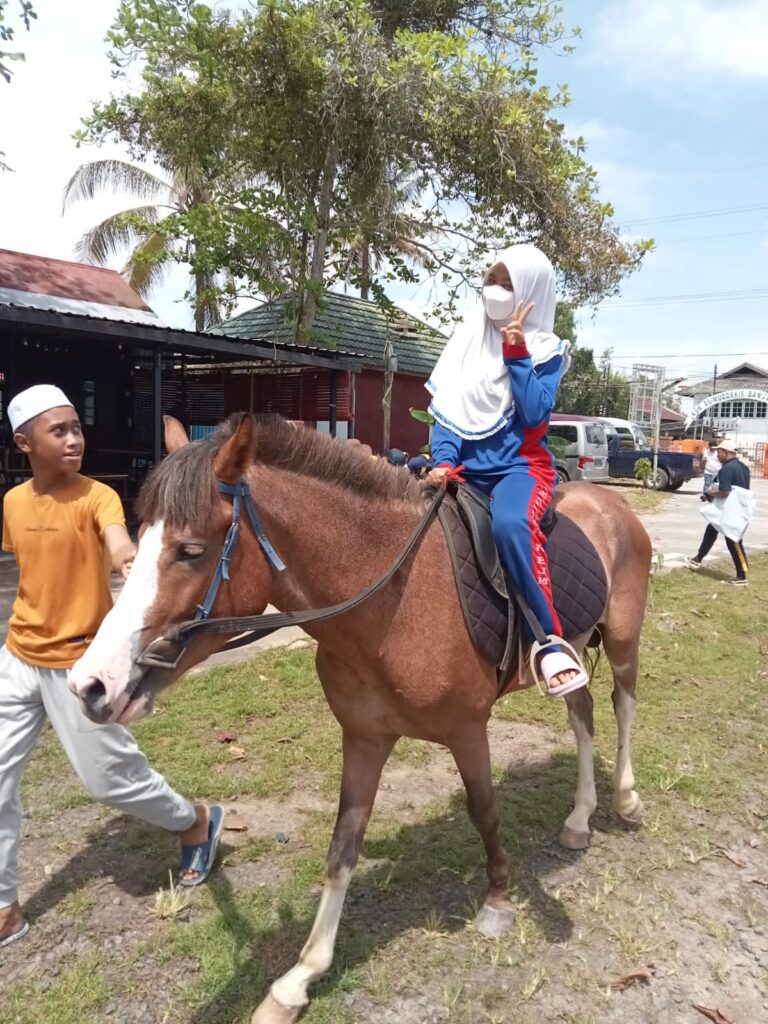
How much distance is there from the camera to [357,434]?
1644 cm

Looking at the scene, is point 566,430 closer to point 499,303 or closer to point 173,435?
point 499,303

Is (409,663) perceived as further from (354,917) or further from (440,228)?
(440,228)

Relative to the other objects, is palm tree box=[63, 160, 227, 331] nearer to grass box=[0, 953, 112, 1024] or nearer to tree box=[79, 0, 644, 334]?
tree box=[79, 0, 644, 334]

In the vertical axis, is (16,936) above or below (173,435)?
below

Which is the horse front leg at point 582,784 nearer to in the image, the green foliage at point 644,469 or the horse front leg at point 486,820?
the horse front leg at point 486,820

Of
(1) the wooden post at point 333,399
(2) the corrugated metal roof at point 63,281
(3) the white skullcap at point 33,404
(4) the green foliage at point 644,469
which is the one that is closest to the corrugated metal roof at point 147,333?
(1) the wooden post at point 333,399

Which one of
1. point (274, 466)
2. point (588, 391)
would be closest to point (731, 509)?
point (274, 466)

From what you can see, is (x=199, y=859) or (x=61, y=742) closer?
(x=61, y=742)

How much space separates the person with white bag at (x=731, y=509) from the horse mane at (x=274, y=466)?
27.0 feet

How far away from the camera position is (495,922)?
264 cm

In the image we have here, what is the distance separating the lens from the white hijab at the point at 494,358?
257 cm

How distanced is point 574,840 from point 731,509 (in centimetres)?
751

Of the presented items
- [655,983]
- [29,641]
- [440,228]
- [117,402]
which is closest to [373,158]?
[440,228]

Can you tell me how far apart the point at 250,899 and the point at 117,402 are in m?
11.5
